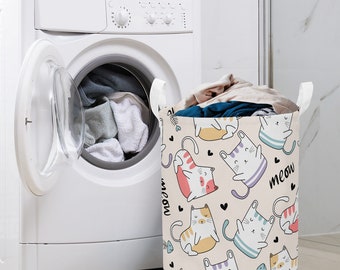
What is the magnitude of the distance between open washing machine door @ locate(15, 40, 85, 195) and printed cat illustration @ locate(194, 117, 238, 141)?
389mm

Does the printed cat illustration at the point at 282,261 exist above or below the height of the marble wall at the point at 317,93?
below

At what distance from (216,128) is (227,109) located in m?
0.10

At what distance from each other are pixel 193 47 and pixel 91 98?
0.37 meters

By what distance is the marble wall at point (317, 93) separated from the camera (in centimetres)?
216

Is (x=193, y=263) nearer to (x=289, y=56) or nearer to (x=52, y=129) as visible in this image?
(x=52, y=129)

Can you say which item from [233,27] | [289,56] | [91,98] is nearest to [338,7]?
[289,56]

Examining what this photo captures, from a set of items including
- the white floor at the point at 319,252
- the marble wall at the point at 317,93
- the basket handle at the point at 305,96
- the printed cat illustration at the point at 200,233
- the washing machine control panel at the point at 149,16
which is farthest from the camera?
the marble wall at the point at 317,93

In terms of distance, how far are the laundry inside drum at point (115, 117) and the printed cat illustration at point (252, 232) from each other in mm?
440

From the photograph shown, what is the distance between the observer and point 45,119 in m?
1.52

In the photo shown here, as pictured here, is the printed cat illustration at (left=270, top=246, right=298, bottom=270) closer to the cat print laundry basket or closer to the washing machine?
the cat print laundry basket

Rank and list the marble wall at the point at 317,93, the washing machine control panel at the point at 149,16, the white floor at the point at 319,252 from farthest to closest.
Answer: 1. the marble wall at the point at 317,93
2. the white floor at the point at 319,252
3. the washing machine control panel at the point at 149,16

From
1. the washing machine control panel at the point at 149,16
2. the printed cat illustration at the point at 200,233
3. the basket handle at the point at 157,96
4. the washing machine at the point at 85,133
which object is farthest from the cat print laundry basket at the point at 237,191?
the washing machine control panel at the point at 149,16

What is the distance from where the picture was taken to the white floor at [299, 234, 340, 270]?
1.85 m

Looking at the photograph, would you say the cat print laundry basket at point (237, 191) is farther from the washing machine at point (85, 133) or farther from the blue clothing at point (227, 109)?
the washing machine at point (85, 133)
